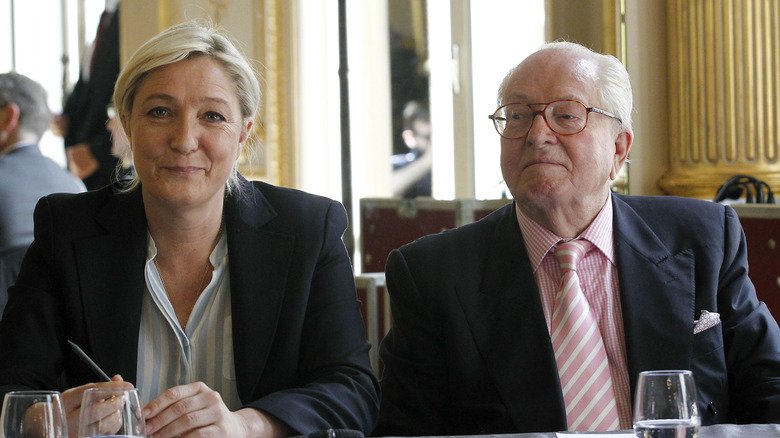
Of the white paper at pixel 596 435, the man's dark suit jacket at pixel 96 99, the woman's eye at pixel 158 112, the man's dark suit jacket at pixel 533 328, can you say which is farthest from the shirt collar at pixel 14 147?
the white paper at pixel 596 435

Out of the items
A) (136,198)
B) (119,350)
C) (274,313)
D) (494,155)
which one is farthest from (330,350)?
(494,155)

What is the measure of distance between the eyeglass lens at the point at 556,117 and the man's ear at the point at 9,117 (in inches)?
103

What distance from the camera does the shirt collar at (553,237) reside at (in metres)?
1.70

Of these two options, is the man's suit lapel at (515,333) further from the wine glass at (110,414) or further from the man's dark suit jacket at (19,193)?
the man's dark suit jacket at (19,193)

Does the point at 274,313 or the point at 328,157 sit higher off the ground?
the point at 328,157

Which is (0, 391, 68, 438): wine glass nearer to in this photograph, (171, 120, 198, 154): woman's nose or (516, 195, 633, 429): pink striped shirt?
(171, 120, 198, 154): woman's nose

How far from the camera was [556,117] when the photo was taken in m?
1.69

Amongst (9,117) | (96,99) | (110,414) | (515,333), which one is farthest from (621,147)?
(96,99)

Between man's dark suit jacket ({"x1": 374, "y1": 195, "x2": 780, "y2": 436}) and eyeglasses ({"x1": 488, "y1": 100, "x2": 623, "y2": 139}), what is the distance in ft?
0.58

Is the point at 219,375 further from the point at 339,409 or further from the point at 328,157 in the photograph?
Result: the point at 328,157

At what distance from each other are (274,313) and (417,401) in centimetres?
30

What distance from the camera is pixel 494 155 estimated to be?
4.50 metres

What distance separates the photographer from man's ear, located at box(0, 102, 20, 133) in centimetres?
372

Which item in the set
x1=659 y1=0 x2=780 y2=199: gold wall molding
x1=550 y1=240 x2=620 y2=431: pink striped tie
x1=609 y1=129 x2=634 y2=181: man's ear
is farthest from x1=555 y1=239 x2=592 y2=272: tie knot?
x1=659 y1=0 x2=780 y2=199: gold wall molding
